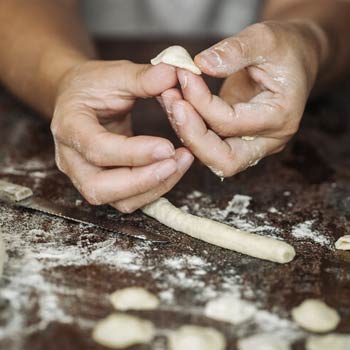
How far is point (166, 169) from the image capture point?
116 cm

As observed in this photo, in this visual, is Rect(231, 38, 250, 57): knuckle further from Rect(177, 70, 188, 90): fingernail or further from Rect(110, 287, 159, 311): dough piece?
Rect(110, 287, 159, 311): dough piece

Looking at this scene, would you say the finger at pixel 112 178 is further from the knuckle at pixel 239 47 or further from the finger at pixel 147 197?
the knuckle at pixel 239 47

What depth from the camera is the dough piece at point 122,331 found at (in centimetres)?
95

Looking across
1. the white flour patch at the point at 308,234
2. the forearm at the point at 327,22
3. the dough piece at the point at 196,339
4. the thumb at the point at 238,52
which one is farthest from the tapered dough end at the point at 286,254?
the forearm at the point at 327,22

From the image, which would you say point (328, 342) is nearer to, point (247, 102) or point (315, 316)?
point (315, 316)

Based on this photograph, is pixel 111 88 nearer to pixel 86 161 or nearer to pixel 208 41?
pixel 86 161

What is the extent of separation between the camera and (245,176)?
155 centimetres

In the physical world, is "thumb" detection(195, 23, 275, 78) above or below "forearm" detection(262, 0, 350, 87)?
above

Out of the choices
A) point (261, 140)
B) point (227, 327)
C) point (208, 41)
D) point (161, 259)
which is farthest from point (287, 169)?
point (208, 41)

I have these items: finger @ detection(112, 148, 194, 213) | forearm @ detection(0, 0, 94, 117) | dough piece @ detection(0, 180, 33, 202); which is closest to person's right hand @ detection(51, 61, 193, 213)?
finger @ detection(112, 148, 194, 213)

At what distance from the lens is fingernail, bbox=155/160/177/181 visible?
3.79ft

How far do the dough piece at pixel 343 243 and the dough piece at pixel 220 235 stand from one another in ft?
0.38

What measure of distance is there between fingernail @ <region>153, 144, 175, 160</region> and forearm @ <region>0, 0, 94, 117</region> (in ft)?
1.70

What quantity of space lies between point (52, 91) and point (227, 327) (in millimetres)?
823
